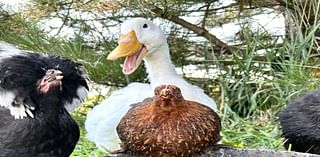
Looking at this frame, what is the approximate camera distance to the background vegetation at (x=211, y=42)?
2.56 metres

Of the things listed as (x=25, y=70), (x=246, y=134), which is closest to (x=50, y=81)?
(x=25, y=70)

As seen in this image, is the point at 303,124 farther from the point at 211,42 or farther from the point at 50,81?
the point at 211,42

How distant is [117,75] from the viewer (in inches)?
107

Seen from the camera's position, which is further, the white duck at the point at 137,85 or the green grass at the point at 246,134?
the green grass at the point at 246,134

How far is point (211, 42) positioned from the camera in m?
2.87

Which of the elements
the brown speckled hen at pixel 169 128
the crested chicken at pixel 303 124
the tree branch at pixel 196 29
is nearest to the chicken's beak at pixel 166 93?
the brown speckled hen at pixel 169 128

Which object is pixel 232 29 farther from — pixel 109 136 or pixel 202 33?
pixel 109 136

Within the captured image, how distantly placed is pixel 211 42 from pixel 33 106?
129cm

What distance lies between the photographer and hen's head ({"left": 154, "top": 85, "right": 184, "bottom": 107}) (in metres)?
1.51

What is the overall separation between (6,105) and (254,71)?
124 centimetres

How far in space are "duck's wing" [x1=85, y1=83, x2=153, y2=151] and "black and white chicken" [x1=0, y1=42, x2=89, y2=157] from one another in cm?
27

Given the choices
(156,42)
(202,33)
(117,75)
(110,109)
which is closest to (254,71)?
(202,33)

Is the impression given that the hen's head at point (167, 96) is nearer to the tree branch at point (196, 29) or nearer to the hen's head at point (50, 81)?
the hen's head at point (50, 81)

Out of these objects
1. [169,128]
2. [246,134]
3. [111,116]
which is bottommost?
[246,134]
